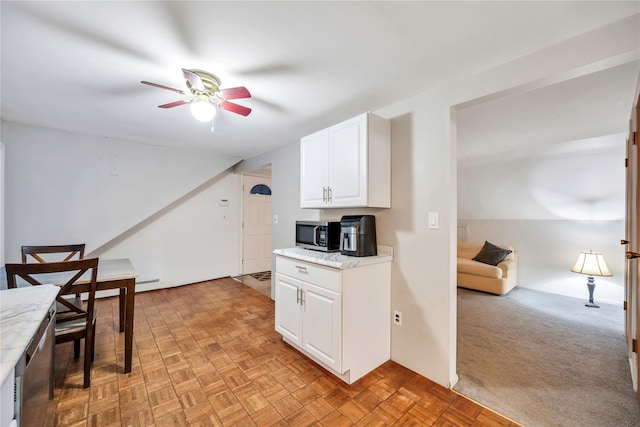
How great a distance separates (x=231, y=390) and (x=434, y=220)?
1967 mm

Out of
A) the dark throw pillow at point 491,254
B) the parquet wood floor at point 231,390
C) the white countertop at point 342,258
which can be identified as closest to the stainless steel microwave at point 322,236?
the white countertop at point 342,258

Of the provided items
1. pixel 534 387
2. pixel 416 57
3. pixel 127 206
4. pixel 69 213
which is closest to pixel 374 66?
pixel 416 57

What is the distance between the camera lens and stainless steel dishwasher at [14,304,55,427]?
792 mm

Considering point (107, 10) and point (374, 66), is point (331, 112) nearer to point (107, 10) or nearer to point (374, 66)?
point (374, 66)

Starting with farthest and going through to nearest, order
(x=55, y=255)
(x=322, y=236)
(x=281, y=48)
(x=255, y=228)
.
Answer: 1. (x=255, y=228)
2. (x=55, y=255)
3. (x=322, y=236)
4. (x=281, y=48)

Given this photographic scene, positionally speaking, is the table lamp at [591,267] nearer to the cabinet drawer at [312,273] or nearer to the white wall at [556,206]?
the white wall at [556,206]

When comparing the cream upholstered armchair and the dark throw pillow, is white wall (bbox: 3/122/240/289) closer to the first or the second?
the cream upholstered armchair

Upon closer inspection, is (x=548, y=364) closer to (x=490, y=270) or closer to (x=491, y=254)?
(x=490, y=270)

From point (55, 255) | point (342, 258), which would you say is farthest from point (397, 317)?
point (55, 255)

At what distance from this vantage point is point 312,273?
2086mm

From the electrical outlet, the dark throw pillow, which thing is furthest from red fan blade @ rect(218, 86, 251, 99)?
the dark throw pillow

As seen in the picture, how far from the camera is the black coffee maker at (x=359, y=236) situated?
6.94 feet

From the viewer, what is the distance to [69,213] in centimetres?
325

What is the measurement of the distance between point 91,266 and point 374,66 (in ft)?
7.86
